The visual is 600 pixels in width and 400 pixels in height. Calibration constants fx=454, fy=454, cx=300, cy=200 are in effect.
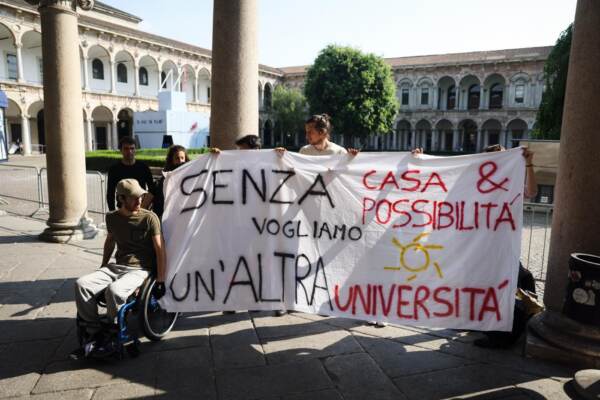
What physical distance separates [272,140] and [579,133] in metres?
51.9

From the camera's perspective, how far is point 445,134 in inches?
2064

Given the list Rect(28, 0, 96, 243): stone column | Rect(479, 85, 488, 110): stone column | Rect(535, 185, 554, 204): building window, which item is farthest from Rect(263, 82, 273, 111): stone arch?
Rect(28, 0, 96, 243): stone column

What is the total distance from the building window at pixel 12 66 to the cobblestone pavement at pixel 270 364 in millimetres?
35889

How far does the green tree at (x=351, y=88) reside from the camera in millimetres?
38000

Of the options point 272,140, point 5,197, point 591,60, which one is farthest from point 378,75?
point 591,60

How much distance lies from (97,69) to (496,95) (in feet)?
132

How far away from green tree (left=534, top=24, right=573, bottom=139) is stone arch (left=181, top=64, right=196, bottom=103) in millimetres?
35344

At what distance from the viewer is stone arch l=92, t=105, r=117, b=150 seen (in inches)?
1543

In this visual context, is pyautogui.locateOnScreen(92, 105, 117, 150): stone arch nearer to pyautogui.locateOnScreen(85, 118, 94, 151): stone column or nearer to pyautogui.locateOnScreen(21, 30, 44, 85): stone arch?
pyautogui.locateOnScreen(85, 118, 94, 151): stone column

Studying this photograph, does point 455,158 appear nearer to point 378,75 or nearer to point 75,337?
point 75,337

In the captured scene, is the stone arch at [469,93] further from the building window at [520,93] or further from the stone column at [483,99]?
the building window at [520,93]

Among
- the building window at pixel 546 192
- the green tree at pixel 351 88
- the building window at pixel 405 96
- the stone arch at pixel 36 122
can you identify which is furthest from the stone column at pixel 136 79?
the building window at pixel 546 192

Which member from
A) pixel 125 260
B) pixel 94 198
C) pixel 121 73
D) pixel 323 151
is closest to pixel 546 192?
pixel 323 151

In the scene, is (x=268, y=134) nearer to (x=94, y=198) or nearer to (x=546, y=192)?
(x=94, y=198)
